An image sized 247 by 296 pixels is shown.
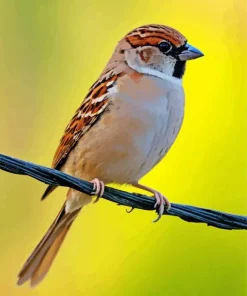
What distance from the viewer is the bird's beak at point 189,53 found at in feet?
3.25

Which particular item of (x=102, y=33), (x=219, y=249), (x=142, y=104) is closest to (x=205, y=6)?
(x=102, y=33)

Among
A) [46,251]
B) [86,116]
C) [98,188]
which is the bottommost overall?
[46,251]

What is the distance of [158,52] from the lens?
3.32ft

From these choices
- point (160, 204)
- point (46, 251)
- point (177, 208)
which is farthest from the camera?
point (46, 251)

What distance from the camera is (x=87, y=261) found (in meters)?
1.19

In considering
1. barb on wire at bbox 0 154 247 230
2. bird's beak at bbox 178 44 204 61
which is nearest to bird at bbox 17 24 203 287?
bird's beak at bbox 178 44 204 61

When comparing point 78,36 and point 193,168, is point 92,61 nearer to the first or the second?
point 78,36

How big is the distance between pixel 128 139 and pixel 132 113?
1.5 inches

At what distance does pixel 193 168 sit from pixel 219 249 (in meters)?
0.15

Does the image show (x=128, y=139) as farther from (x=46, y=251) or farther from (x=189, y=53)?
(x=46, y=251)

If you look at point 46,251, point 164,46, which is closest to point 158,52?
point 164,46

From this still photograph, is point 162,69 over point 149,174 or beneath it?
over

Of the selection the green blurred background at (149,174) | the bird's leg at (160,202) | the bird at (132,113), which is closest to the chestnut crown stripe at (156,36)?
the bird at (132,113)

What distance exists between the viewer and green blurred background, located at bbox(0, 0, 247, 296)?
114cm
